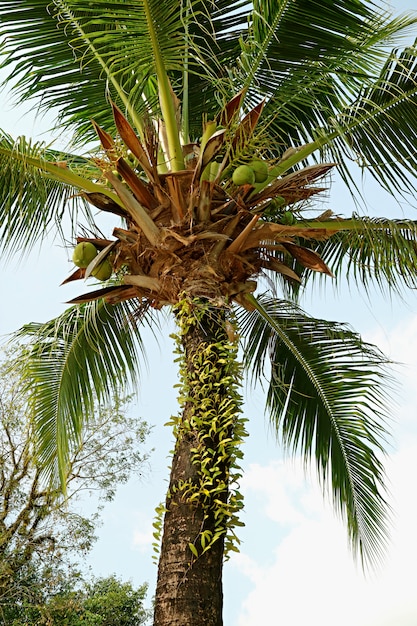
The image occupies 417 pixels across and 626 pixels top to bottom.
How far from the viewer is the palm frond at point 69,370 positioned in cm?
621

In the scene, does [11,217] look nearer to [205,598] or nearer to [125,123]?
[125,123]

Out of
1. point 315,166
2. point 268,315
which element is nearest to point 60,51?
point 315,166

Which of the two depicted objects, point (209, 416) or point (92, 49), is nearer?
point (209, 416)

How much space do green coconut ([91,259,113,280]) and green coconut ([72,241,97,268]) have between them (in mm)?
104

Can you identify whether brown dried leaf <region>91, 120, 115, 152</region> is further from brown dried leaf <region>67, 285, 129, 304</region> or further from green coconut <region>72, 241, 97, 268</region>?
brown dried leaf <region>67, 285, 129, 304</region>

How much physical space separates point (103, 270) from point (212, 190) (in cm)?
83

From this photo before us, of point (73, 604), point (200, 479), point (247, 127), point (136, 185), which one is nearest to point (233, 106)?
point (247, 127)

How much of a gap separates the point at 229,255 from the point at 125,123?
3.18 feet

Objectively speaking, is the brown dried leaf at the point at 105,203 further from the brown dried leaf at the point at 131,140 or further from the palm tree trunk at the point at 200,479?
the palm tree trunk at the point at 200,479

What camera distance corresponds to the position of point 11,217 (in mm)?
4996

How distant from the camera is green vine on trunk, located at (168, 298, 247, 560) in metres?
3.43

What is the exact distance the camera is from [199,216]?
4078mm

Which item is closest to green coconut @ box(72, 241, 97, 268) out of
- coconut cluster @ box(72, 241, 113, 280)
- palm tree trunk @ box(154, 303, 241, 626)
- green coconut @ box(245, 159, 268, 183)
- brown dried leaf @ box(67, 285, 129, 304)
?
coconut cluster @ box(72, 241, 113, 280)

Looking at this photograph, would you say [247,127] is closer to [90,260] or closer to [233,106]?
[233,106]
